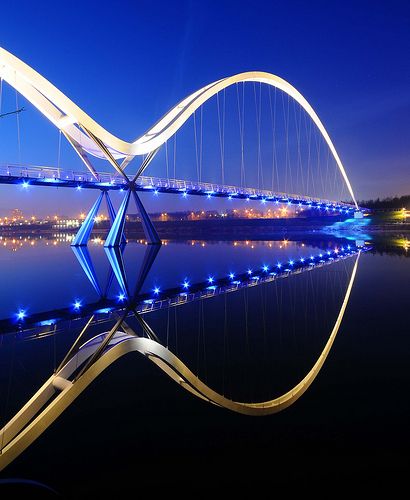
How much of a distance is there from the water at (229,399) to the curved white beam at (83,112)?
609 inches

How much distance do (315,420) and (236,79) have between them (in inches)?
1177

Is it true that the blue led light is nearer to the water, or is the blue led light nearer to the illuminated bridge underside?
the water

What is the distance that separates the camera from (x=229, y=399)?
11.5ft

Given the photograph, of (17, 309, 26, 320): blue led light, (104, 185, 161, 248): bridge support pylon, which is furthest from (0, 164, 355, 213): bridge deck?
(17, 309, 26, 320): blue led light

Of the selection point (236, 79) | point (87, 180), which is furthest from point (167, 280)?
point (236, 79)

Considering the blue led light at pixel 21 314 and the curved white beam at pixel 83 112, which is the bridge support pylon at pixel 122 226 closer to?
the curved white beam at pixel 83 112

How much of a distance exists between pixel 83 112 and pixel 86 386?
21.3 meters

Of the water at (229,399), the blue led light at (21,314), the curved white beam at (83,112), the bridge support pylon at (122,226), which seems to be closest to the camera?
the water at (229,399)

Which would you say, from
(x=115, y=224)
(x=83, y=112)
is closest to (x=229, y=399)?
(x=83, y=112)

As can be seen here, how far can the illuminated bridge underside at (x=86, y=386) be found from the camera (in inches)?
116

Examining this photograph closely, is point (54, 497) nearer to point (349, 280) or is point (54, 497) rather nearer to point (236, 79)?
point (349, 280)

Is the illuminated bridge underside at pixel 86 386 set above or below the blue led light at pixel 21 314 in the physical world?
below

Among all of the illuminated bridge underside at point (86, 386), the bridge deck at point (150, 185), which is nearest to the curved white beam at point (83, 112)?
the bridge deck at point (150, 185)

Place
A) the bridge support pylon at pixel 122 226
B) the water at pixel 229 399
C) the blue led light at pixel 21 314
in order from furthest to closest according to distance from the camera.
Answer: the bridge support pylon at pixel 122 226
the blue led light at pixel 21 314
the water at pixel 229 399
